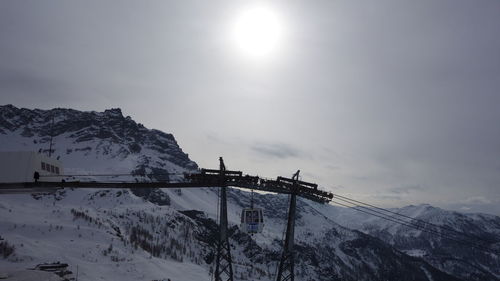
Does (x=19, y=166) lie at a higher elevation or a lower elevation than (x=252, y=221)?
higher

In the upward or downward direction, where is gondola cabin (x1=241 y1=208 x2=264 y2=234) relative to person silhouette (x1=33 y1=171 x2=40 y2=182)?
downward

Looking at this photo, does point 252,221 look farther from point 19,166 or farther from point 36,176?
point 19,166

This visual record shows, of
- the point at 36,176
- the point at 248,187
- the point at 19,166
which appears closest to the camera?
the point at 36,176

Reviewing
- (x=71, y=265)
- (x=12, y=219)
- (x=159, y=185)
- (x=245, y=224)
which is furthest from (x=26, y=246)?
(x=245, y=224)

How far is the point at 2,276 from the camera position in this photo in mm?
28719

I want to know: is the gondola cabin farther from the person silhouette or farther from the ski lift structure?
the person silhouette

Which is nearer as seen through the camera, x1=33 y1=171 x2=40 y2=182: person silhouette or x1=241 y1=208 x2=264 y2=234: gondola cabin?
x1=33 y1=171 x2=40 y2=182: person silhouette

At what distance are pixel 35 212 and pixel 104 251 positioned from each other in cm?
3146

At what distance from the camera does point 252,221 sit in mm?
41219

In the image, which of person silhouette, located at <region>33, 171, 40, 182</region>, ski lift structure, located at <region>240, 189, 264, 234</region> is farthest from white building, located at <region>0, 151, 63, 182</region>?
ski lift structure, located at <region>240, 189, 264, 234</region>

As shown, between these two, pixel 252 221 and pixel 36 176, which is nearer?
pixel 36 176

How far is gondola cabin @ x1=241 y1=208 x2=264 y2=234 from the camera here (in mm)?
40797

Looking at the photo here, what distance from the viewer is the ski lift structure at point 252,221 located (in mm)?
40781

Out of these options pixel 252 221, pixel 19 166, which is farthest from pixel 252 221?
pixel 19 166
